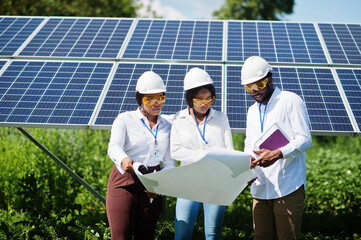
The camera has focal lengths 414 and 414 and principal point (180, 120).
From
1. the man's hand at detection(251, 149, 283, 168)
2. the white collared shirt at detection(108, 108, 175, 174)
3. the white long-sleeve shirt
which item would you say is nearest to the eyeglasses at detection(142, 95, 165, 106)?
the white collared shirt at detection(108, 108, 175, 174)

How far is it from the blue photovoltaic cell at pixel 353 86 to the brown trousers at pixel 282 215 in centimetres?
217

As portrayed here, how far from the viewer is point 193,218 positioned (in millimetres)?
4539

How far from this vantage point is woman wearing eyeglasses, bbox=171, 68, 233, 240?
14.2 feet

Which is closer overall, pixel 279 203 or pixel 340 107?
pixel 279 203

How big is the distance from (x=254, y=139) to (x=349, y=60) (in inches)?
148

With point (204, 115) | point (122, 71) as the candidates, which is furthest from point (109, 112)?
point (204, 115)

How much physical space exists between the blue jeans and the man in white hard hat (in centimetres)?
46

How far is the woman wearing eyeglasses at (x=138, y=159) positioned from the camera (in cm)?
419

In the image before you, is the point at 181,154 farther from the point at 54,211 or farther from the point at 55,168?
the point at 55,168

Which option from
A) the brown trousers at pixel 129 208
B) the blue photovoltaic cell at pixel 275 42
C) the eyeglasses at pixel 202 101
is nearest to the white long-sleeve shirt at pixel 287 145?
the eyeglasses at pixel 202 101

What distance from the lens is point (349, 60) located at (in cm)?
724

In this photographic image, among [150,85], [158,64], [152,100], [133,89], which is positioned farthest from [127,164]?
[158,64]

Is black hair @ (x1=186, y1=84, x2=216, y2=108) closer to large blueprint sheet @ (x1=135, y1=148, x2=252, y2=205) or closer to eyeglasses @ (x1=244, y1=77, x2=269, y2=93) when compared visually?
eyeglasses @ (x1=244, y1=77, x2=269, y2=93)

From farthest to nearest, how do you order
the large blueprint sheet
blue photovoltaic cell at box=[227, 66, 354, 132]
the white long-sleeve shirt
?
blue photovoltaic cell at box=[227, 66, 354, 132], the white long-sleeve shirt, the large blueprint sheet
